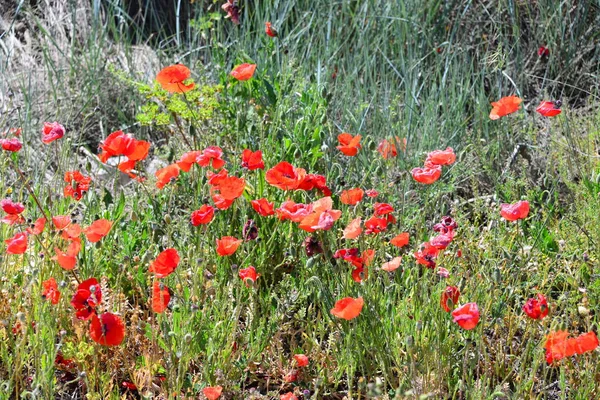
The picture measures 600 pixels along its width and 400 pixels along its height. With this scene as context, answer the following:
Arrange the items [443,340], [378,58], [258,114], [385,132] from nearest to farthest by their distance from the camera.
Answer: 1. [443,340]
2. [258,114]
3. [385,132]
4. [378,58]

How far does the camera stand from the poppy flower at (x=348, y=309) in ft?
6.19

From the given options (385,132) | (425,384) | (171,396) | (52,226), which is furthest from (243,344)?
(385,132)

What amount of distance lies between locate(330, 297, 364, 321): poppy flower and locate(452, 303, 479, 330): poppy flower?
0.22 metres

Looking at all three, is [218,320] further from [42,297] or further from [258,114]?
[258,114]

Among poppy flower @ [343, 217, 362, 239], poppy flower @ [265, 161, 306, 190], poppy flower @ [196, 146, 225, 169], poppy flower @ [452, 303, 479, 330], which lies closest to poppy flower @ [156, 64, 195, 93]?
poppy flower @ [196, 146, 225, 169]

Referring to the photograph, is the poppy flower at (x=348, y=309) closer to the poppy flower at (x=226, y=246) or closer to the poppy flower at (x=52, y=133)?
the poppy flower at (x=226, y=246)

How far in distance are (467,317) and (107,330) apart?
0.86m

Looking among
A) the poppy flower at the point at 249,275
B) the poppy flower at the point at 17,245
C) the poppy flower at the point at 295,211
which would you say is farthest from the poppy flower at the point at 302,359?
the poppy flower at the point at 17,245

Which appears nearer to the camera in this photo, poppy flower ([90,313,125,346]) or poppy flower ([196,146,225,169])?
poppy flower ([90,313,125,346])

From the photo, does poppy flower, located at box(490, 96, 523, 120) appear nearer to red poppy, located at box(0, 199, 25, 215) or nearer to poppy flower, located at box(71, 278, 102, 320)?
poppy flower, located at box(71, 278, 102, 320)

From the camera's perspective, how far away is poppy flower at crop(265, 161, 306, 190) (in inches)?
88.0

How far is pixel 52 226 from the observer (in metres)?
2.56

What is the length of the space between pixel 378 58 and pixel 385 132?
0.84m

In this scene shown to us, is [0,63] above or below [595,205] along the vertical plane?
below
